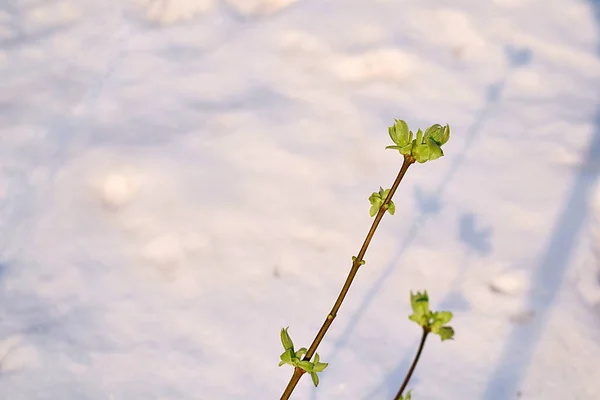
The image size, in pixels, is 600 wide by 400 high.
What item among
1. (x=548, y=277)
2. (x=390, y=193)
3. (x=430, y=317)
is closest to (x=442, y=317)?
(x=430, y=317)

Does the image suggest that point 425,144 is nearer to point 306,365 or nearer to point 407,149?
point 407,149

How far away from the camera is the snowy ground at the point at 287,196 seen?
4.02 ft

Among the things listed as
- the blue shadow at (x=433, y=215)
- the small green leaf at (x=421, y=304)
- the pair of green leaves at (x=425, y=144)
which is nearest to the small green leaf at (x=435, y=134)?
the pair of green leaves at (x=425, y=144)

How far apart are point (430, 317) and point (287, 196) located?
38.9 inches

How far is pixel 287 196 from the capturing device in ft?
5.05

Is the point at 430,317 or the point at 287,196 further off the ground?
the point at 287,196

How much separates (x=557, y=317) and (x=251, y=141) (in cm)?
85

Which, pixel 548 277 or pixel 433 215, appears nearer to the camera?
pixel 548 277

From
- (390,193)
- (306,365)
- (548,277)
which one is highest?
(548,277)

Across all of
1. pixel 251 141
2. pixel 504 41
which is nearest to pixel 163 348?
pixel 251 141

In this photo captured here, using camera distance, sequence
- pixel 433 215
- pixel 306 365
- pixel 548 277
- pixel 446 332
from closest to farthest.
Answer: pixel 446 332 < pixel 306 365 < pixel 548 277 < pixel 433 215

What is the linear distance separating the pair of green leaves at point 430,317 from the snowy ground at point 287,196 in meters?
0.66

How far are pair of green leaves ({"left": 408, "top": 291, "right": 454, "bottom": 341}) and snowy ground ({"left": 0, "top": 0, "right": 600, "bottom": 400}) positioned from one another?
66 cm

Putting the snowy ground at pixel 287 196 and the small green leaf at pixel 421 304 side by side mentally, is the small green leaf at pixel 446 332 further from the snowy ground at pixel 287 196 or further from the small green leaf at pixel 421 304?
the snowy ground at pixel 287 196
